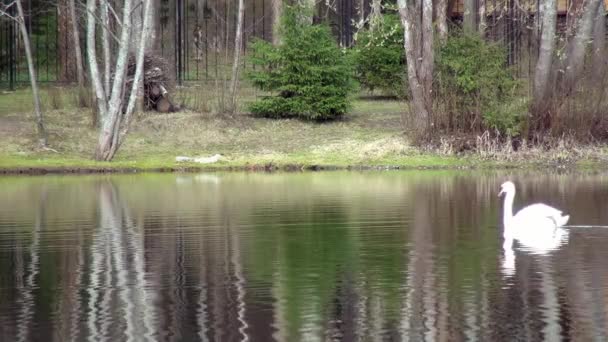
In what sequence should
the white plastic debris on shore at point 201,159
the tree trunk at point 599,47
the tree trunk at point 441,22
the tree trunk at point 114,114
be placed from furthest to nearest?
the tree trunk at point 441,22, the tree trunk at point 599,47, the white plastic debris on shore at point 201,159, the tree trunk at point 114,114

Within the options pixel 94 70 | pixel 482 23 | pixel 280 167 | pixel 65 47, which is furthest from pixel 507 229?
pixel 65 47

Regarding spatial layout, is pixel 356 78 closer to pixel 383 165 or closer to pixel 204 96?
pixel 204 96

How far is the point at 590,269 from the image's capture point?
16.1 m

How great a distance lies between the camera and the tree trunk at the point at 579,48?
36062 mm

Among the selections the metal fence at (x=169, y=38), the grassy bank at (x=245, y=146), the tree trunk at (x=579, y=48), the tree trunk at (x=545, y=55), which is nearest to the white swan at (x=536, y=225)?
the grassy bank at (x=245, y=146)

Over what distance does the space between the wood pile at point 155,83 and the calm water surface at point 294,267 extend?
1173 centimetres

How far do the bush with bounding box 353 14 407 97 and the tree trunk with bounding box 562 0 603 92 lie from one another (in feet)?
22.6

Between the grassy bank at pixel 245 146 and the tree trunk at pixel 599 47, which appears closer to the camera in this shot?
the grassy bank at pixel 245 146

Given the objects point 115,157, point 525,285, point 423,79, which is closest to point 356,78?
point 423,79

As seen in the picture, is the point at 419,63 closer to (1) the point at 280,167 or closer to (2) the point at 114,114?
(1) the point at 280,167

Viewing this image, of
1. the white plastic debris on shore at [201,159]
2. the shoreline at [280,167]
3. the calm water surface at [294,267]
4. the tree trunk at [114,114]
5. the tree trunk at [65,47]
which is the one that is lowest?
the calm water surface at [294,267]

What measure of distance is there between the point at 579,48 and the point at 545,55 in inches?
40.3

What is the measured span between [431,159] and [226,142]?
6222mm

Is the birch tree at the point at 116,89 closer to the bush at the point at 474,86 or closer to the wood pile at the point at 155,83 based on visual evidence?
the wood pile at the point at 155,83
